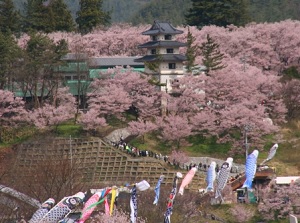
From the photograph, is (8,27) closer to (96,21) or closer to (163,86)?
(96,21)

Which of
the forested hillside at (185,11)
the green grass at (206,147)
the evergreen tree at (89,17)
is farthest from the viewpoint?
the forested hillside at (185,11)

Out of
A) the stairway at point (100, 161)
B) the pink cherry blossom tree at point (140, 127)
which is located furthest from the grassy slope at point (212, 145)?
the stairway at point (100, 161)

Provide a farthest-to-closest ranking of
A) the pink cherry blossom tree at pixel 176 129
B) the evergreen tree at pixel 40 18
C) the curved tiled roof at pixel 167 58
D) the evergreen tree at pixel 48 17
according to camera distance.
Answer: the evergreen tree at pixel 48 17 → the evergreen tree at pixel 40 18 → the curved tiled roof at pixel 167 58 → the pink cherry blossom tree at pixel 176 129

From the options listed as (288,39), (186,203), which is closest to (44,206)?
(186,203)

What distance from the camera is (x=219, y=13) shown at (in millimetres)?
63250

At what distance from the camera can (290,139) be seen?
41500 millimetres

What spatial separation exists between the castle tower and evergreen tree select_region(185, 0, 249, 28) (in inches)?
667

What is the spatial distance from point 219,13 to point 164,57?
62.6 ft

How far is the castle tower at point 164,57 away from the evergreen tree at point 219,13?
16.9 m

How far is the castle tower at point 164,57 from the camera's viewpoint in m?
45.0

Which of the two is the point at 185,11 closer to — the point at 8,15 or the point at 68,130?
the point at 8,15

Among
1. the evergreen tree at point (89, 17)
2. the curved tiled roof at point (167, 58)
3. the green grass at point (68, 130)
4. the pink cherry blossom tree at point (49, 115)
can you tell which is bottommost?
the green grass at point (68, 130)

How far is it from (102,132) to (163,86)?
4934mm

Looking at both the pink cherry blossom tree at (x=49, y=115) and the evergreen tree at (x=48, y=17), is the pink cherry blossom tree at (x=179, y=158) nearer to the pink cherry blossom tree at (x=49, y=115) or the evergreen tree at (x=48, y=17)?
the pink cherry blossom tree at (x=49, y=115)
